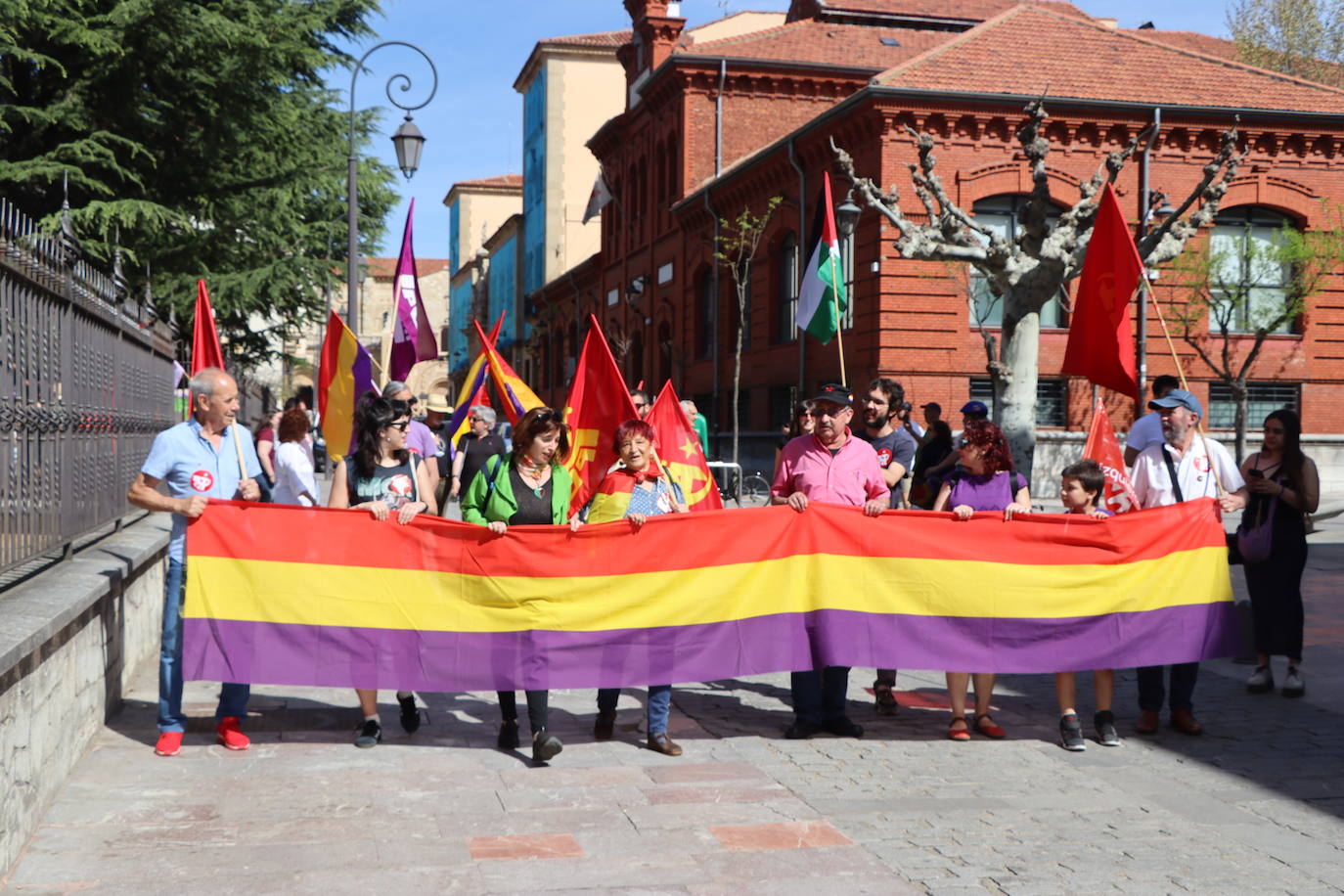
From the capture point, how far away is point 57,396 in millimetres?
7164

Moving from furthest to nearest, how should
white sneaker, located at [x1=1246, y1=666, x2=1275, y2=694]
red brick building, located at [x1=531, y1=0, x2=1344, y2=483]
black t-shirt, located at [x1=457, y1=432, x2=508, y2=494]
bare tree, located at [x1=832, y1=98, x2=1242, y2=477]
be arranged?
red brick building, located at [x1=531, y1=0, x2=1344, y2=483], bare tree, located at [x1=832, y1=98, x2=1242, y2=477], black t-shirt, located at [x1=457, y1=432, x2=508, y2=494], white sneaker, located at [x1=1246, y1=666, x2=1275, y2=694]

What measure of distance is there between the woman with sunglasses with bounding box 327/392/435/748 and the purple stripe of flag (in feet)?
1.06

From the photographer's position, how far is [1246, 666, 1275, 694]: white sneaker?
8.77 meters

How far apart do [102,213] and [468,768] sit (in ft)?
61.3

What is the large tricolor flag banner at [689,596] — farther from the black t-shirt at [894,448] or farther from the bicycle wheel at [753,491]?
the bicycle wheel at [753,491]

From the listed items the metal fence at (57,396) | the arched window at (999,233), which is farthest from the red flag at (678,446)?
the arched window at (999,233)

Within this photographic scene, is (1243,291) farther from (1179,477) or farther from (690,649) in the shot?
(690,649)

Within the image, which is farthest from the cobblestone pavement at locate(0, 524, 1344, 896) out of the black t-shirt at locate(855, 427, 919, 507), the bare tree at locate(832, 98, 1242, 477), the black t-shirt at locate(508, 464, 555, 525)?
the bare tree at locate(832, 98, 1242, 477)

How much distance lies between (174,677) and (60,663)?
843mm

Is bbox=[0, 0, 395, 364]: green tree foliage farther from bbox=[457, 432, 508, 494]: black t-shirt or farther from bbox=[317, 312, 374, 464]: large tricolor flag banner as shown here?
bbox=[317, 312, 374, 464]: large tricolor flag banner

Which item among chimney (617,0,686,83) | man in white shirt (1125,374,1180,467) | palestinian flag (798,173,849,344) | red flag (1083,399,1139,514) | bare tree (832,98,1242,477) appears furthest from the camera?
chimney (617,0,686,83)

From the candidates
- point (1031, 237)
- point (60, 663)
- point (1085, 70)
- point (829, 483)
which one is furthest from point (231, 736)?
point (1085, 70)

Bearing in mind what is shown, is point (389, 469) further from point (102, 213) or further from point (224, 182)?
point (224, 182)

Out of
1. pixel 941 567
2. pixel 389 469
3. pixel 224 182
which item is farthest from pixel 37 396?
pixel 224 182
